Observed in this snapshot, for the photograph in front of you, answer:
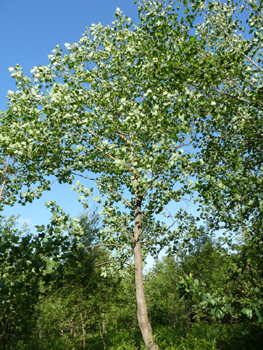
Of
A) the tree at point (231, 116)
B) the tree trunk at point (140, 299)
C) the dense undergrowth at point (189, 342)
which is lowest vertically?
the dense undergrowth at point (189, 342)

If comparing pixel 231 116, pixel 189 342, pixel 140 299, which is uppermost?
pixel 231 116

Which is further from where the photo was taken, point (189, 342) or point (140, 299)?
point (189, 342)

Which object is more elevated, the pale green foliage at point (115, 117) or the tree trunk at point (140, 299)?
the pale green foliage at point (115, 117)

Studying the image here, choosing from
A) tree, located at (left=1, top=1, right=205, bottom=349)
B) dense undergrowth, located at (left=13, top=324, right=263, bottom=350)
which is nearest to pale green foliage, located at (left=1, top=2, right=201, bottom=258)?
tree, located at (left=1, top=1, right=205, bottom=349)

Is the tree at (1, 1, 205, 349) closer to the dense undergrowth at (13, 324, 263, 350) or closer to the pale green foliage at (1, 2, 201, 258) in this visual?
the pale green foliage at (1, 2, 201, 258)

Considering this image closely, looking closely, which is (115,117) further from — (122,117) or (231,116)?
(231,116)

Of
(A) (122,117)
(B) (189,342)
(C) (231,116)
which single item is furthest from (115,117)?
(B) (189,342)

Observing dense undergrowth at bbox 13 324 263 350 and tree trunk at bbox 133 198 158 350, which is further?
tree trunk at bbox 133 198 158 350

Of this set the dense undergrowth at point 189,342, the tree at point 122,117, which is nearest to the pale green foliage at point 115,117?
the tree at point 122,117

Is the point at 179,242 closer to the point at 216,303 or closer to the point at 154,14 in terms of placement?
the point at 216,303

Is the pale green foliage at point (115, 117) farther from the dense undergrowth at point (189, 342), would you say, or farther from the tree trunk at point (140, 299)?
the dense undergrowth at point (189, 342)

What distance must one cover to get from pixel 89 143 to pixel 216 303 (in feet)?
22.1

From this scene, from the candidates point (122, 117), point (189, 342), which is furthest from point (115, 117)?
point (189, 342)

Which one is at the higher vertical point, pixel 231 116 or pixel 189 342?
pixel 231 116
